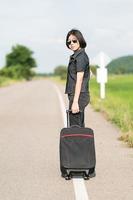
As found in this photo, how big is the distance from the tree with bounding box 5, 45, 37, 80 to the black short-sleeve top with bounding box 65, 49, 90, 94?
420ft

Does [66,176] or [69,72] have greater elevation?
[69,72]

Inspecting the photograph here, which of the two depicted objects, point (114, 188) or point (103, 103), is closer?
point (114, 188)

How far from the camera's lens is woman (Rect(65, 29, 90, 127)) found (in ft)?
24.8

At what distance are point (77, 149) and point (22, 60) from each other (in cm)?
13225

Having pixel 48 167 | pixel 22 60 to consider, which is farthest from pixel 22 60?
pixel 48 167

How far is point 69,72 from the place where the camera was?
7758mm

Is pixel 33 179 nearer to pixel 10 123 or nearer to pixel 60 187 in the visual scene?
pixel 60 187

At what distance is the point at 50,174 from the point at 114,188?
1.24 m

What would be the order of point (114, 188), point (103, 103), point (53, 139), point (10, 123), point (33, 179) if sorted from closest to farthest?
point (114, 188), point (33, 179), point (53, 139), point (10, 123), point (103, 103)

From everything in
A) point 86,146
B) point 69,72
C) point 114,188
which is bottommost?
point 114,188

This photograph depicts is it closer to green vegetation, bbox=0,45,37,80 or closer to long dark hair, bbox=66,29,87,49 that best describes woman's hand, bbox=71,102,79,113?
long dark hair, bbox=66,29,87,49

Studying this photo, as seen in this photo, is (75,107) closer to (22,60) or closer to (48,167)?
(48,167)

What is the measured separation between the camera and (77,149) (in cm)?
755

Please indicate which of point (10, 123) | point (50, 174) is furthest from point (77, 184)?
point (10, 123)
